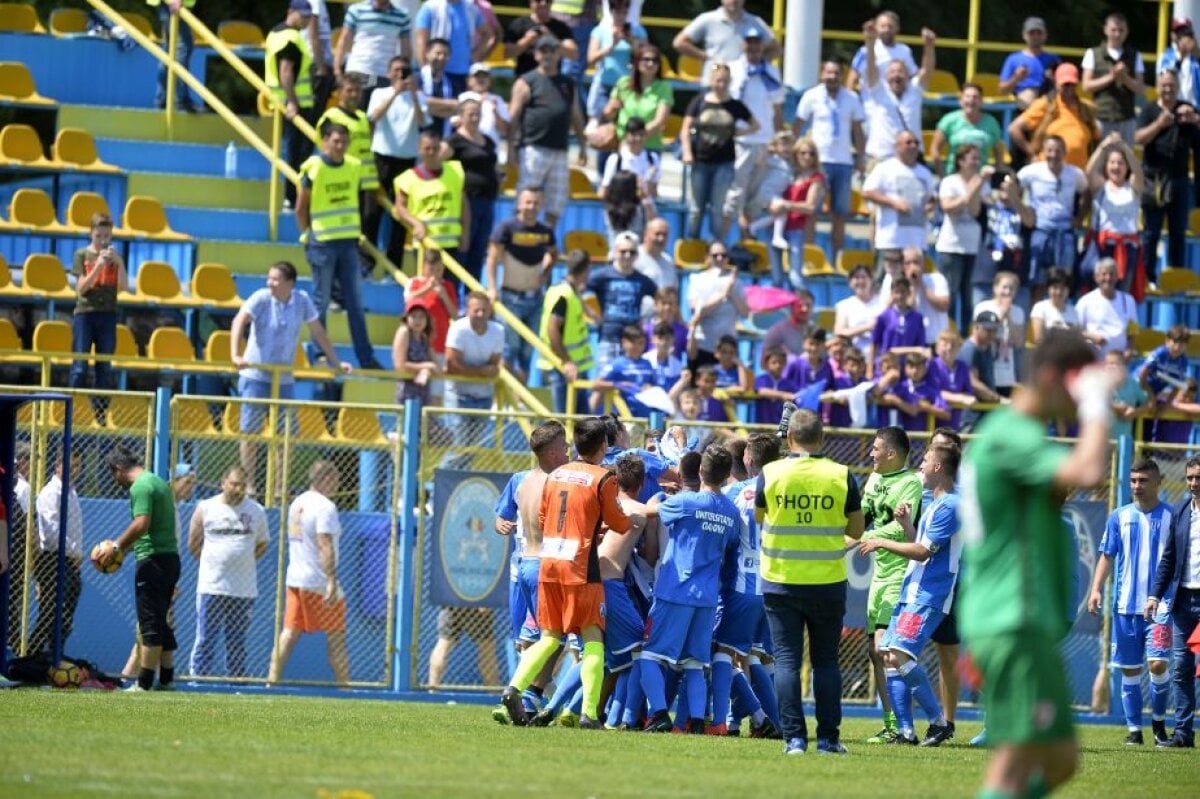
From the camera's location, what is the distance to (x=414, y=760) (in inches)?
444

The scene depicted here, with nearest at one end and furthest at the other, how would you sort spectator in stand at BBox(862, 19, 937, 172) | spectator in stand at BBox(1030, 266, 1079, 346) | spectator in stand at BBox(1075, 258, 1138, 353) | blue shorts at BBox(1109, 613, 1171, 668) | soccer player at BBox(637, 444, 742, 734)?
soccer player at BBox(637, 444, 742, 734)
blue shorts at BBox(1109, 613, 1171, 668)
spectator in stand at BBox(1030, 266, 1079, 346)
spectator in stand at BBox(1075, 258, 1138, 353)
spectator in stand at BBox(862, 19, 937, 172)

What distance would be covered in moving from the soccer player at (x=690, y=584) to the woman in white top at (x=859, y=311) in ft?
23.2

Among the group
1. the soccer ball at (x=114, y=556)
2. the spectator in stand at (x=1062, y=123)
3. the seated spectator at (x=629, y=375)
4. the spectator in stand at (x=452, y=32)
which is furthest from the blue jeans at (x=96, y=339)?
the spectator in stand at (x=1062, y=123)

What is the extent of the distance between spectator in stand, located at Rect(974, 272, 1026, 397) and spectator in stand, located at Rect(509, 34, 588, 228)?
453 cm

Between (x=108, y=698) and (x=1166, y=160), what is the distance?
48.8 feet

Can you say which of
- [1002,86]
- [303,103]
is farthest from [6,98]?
[1002,86]

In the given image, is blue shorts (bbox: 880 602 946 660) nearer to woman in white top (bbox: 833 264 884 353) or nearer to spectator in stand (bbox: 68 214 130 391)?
woman in white top (bbox: 833 264 884 353)

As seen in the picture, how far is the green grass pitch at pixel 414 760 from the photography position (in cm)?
1002

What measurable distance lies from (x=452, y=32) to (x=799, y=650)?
491 inches

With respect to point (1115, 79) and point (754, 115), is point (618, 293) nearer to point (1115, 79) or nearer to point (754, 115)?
point (754, 115)

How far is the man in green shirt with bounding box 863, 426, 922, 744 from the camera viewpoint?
45.4 ft

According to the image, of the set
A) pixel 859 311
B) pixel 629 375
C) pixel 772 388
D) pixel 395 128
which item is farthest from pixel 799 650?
pixel 395 128

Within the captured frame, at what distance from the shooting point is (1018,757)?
298 inches

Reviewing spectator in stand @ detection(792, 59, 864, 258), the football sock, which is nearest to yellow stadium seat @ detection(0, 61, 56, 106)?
spectator in stand @ detection(792, 59, 864, 258)
